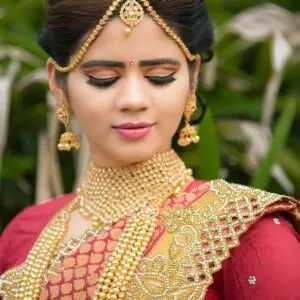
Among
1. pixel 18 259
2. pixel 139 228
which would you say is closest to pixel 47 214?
pixel 18 259

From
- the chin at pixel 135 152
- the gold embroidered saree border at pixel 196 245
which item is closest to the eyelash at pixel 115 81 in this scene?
the chin at pixel 135 152

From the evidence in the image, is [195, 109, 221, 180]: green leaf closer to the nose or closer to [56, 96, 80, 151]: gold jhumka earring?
[56, 96, 80, 151]: gold jhumka earring

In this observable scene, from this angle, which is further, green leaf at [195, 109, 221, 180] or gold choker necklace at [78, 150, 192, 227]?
green leaf at [195, 109, 221, 180]

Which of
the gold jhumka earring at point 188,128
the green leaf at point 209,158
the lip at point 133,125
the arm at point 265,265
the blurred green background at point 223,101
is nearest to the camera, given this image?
the arm at point 265,265

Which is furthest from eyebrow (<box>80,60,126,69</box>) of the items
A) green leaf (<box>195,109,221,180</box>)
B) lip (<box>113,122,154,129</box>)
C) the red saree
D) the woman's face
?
green leaf (<box>195,109,221,180</box>)

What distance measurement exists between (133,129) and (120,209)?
0.53 feet

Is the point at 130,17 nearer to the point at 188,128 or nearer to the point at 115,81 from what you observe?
the point at 115,81

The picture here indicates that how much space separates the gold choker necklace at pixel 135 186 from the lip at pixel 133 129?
91mm

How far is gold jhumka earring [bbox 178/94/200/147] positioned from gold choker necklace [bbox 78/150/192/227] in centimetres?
4

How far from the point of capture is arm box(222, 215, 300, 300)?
1422 mm

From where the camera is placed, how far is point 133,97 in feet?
4.91

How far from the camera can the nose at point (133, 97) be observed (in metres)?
1.50

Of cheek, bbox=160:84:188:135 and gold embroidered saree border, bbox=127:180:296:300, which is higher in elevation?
cheek, bbox=160:84:188:135

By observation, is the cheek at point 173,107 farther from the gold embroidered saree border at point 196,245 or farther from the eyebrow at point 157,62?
the gold embroidered saree border at point 196,245
